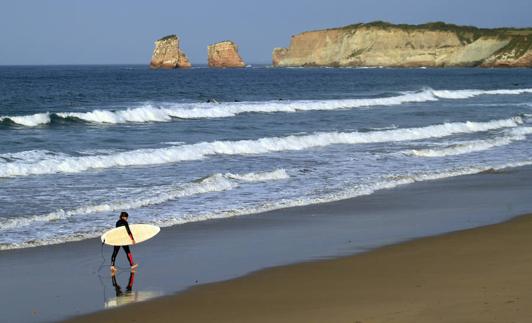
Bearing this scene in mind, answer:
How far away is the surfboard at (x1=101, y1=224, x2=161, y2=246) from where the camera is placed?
11273 millimetres

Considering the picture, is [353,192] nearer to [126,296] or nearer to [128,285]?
[128,285]

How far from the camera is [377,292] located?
9.59m

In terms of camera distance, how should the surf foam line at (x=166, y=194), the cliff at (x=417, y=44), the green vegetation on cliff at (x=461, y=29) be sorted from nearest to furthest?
the surf foam line at (x=166, y=194) < the cliff at (x=417, y=44) < the green vegetation on cliff at (x=461, y=29)

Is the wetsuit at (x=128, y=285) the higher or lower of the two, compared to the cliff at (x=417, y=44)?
lower

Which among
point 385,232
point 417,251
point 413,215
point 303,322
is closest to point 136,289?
point 303,322

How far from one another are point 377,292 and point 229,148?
17674mm

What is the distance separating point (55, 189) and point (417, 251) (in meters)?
8.85

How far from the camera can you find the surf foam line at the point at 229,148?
2175 cm

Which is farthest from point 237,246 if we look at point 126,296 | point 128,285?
point 126,296

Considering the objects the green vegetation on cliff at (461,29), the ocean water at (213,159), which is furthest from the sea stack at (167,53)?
the ocean water at (213,159)

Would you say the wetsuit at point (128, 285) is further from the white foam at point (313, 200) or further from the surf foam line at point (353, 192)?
the surf foam line at point (353, 192)

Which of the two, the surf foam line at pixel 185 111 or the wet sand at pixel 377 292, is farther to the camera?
the surf foam line at pixel 185 111

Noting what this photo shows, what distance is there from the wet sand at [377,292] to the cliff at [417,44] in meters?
152

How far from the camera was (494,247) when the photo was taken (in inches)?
476
